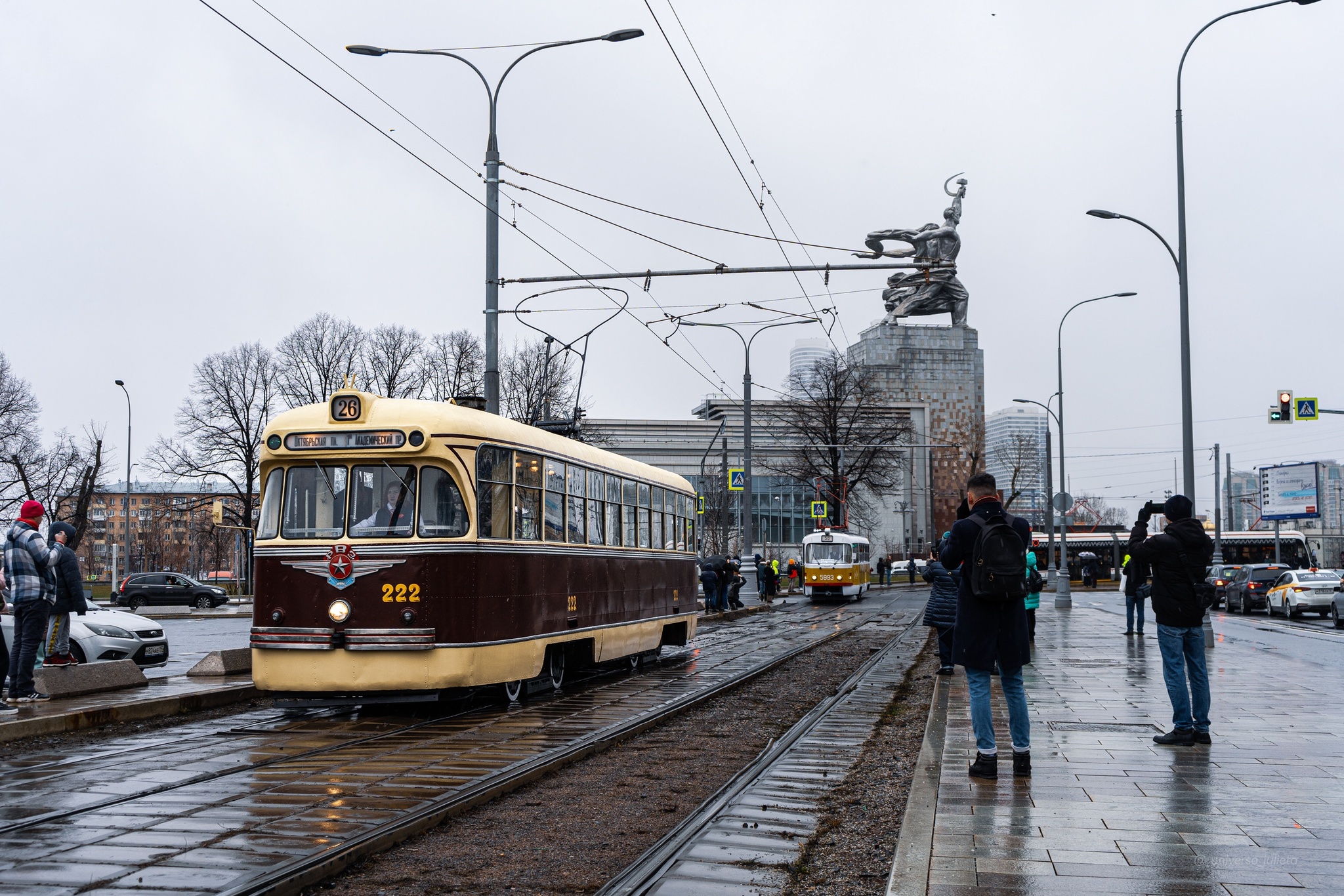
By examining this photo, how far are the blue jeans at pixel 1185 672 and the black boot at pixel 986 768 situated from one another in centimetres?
225

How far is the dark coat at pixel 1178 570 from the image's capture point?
30.5 ft

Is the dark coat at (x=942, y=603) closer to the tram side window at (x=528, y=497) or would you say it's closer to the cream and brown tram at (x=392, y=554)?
the tram side window at (x=528, y=497)

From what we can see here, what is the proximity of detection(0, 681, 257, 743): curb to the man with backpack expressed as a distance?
296 inches

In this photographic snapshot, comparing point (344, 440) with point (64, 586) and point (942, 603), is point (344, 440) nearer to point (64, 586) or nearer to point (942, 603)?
point (64, 586)

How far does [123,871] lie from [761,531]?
8761 centimetres

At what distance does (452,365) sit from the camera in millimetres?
54469

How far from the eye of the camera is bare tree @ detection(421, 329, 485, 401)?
53.4 m

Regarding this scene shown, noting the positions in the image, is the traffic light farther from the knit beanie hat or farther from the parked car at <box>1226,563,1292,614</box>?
the knit beanie hat

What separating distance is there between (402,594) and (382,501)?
945mm

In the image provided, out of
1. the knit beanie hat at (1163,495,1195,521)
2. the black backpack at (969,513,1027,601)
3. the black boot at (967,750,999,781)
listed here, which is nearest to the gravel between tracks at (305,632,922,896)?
the black boot at (967,750,999,781)

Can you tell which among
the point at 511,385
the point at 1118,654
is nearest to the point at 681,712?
the point at 1118,654

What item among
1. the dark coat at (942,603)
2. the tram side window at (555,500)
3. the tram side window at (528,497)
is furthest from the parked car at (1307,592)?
the tram side window at (528,497)

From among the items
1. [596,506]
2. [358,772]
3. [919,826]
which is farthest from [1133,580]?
[919,826]

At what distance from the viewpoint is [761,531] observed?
93062mm
